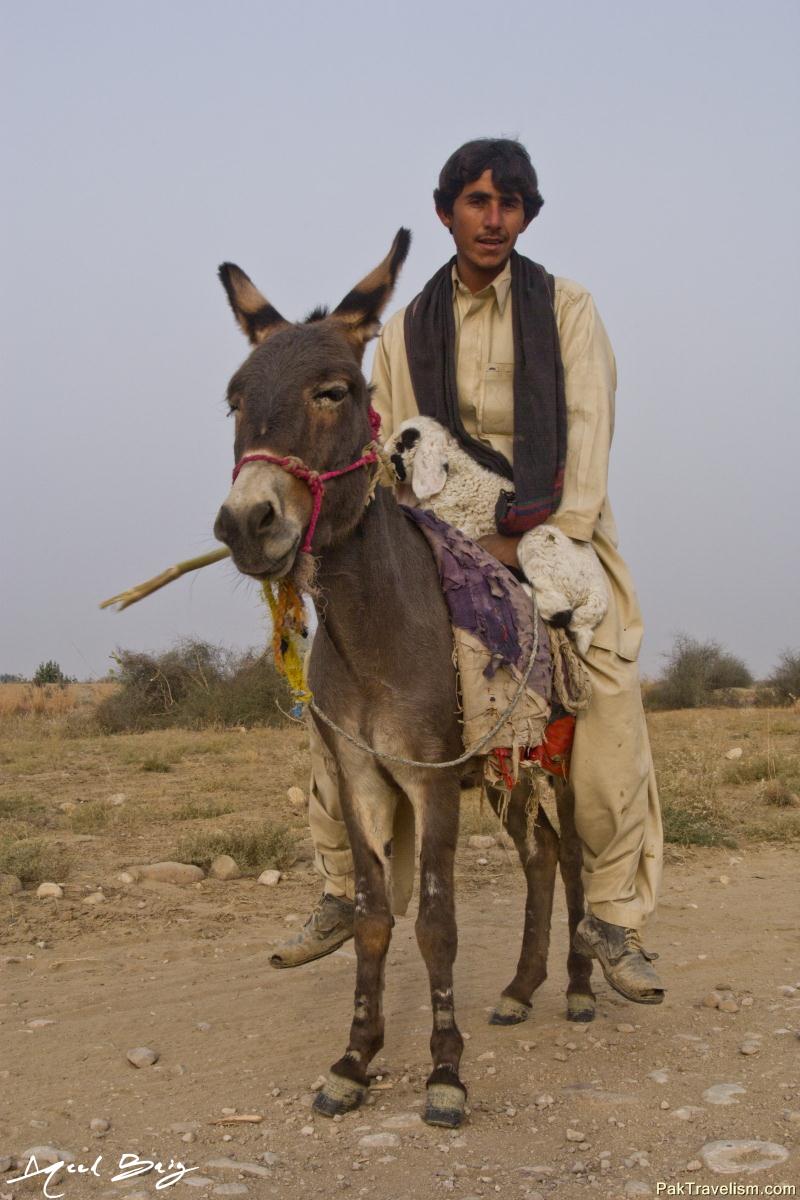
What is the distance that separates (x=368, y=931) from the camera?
13.1ft

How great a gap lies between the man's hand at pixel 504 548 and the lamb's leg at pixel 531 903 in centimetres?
104

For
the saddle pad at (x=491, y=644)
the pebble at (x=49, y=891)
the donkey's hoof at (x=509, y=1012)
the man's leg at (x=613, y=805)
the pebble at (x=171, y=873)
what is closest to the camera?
the saddle pad at (x=491, y=644)

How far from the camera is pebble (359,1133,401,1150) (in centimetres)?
352

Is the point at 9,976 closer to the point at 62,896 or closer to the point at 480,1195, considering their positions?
the point at 62,896

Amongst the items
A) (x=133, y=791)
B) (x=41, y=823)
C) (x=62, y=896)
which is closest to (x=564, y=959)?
(x=62, y=896)

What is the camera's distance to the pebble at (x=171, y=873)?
7457mm

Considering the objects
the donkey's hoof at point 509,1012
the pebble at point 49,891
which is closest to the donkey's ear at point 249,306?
the donkey's hoof at point 509,1012

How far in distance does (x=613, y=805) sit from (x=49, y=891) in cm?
419

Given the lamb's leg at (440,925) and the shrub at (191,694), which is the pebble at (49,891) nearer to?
the lamb's leg at (440,925)

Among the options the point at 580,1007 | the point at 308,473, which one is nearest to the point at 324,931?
the point at 580,1007

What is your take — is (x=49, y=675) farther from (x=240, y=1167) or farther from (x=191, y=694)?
(x=240, y=1167)

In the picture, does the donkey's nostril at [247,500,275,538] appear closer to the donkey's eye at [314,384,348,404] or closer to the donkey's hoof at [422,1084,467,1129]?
the donkey's eye at [314,384,348,404]

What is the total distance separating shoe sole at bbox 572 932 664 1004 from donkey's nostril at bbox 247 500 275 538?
2.39 meters
